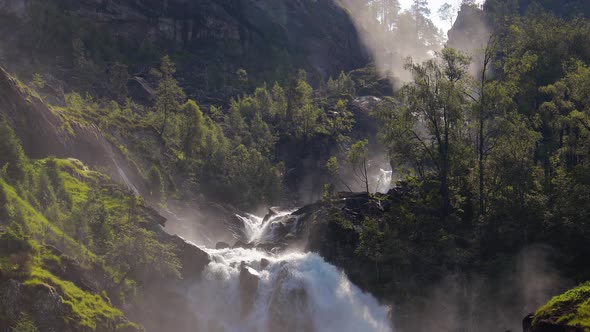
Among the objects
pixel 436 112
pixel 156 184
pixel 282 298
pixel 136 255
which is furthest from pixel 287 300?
pixel 156 184

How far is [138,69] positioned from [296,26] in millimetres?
51101

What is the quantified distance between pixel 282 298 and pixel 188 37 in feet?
303

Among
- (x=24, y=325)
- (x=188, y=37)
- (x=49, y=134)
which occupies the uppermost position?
(x=188, y=37)

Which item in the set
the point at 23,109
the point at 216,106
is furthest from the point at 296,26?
the point at 23,109

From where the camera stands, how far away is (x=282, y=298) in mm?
49219

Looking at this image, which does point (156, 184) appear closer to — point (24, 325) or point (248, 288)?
point (248, 288)

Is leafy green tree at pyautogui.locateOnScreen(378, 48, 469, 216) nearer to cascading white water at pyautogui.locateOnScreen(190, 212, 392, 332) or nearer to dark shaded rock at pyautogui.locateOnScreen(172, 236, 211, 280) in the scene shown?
cascading white water at pyautogui.locateOnScreen(190, 212, 392, 332)

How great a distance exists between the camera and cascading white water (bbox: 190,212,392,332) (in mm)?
48031

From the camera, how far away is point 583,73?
48.8 metres

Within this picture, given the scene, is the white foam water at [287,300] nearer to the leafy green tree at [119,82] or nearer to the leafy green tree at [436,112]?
the leafy green tree at [436,112]

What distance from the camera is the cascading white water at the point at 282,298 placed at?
48.0 m

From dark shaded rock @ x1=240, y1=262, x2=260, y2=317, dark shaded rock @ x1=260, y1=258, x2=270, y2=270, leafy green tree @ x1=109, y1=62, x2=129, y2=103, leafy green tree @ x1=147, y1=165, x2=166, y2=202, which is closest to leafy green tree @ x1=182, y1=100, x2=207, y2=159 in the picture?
leafy green tree @ x1=147, y1=165, x2=166, y2=202

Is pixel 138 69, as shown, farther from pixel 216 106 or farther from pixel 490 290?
pixel 490 290

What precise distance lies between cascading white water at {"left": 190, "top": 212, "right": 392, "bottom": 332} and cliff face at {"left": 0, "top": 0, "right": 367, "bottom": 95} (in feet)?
219
